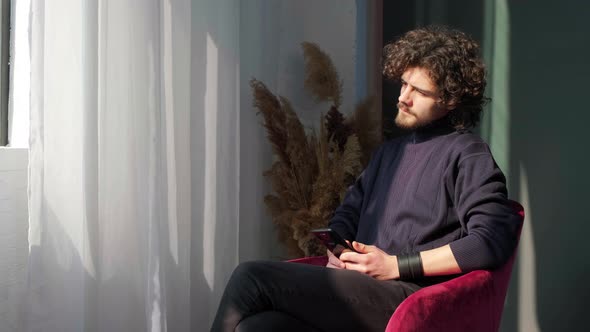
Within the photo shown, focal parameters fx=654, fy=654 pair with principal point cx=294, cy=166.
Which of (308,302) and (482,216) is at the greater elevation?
(482,216)

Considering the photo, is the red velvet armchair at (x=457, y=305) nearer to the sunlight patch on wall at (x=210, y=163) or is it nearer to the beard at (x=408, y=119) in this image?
the beard at (x=408, y=119)

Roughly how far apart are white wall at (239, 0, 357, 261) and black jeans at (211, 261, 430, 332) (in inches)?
45.8

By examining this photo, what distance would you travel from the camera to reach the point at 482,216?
167cm

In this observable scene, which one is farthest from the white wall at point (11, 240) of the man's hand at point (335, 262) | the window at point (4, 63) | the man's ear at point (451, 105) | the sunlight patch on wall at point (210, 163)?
the man's ear at point (451, 105)

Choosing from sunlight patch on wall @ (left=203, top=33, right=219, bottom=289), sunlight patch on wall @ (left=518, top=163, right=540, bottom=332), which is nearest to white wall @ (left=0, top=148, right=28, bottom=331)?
sunlight patch on wall @ (left=203, top=33, right=219, bottom=289)

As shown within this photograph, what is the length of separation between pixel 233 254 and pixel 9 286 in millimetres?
893

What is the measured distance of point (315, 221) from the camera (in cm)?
276

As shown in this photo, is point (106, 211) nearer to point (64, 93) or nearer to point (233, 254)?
point (64, 93)

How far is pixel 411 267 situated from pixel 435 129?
491mm

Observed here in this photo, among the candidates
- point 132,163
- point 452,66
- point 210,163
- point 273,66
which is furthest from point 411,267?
point 273,66

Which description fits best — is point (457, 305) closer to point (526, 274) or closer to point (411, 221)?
point (411, 221)

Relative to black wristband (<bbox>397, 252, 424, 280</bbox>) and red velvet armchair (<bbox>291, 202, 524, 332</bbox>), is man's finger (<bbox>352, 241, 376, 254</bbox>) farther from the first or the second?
red velvet armchair (<bbox>291, 202, 524, 332</bbox>)

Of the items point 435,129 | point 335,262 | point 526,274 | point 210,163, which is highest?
point 435,129

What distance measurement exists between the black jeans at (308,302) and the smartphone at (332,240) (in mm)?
112
